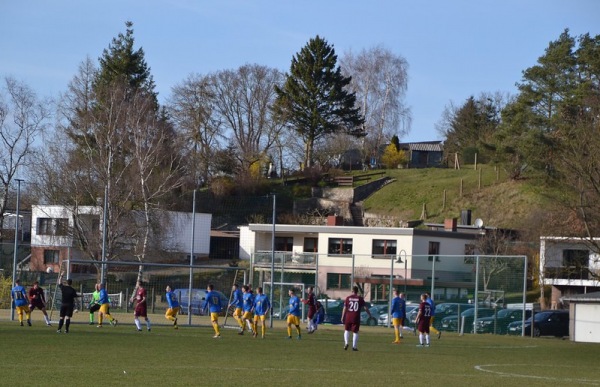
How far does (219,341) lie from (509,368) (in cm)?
992

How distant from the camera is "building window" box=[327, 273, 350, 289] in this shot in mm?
54634

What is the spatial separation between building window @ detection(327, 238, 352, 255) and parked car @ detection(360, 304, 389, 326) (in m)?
23.0

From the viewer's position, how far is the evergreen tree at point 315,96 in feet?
305

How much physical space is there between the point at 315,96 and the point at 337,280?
40.4 m

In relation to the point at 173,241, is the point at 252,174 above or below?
above

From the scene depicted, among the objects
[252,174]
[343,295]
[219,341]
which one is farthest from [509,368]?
[252,174]

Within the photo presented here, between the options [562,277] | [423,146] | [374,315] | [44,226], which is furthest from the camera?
[423,146]

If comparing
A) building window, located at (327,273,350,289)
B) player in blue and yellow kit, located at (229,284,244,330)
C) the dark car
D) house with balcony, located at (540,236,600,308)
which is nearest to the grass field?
player in blue and yellow kit, located at (229,284,244,330)

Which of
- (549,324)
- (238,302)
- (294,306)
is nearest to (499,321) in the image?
(549,324)

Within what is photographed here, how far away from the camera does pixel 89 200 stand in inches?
2351

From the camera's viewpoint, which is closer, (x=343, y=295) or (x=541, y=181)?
(x=343, y=295)

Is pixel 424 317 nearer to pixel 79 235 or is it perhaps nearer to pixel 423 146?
pixel 79 235

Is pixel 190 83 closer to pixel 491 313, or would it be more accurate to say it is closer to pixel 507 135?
pixel 507 135

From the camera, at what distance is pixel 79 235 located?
57.3 metres
